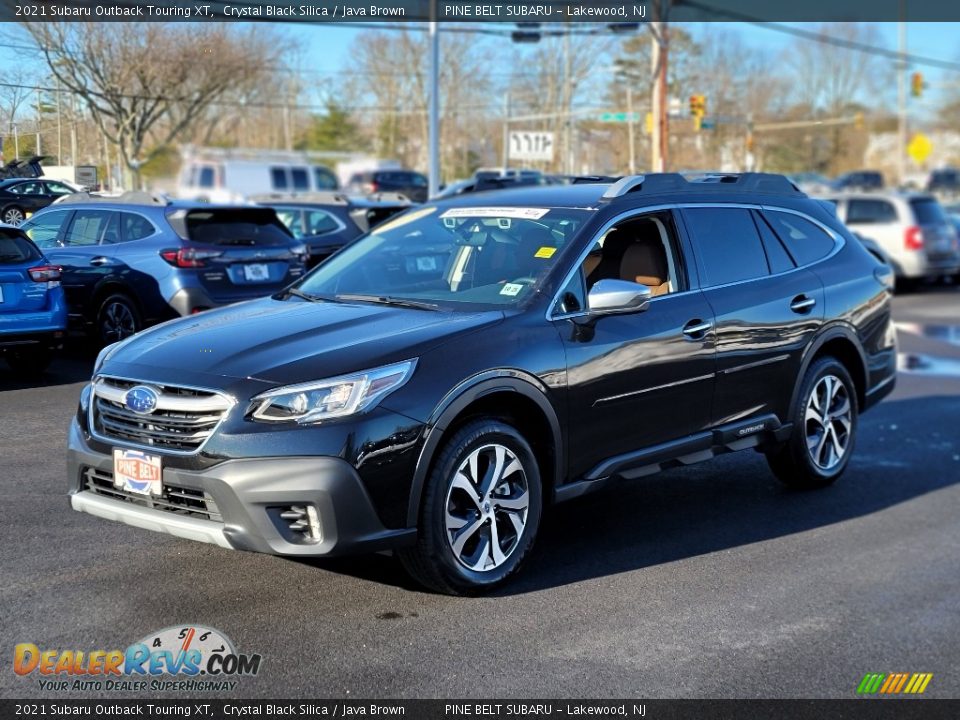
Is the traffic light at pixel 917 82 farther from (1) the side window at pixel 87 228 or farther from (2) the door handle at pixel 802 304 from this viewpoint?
(2) the door handle at pixel 802 304

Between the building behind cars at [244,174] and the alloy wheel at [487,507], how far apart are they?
30810mm

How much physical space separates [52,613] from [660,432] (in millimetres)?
3000

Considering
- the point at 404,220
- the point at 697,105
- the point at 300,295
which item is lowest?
the point at 300,295

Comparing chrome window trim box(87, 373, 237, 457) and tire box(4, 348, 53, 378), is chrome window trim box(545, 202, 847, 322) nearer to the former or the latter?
chrome window trim box(87, 373, 237, 457)

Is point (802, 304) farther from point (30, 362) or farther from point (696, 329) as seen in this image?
point (30, 362)

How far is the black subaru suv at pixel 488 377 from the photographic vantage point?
4.45 metres

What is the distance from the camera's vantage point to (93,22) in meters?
12.4

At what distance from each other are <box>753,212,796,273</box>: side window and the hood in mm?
2271

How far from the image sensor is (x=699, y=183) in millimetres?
6441

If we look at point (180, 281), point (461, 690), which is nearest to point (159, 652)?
point (461, 690)

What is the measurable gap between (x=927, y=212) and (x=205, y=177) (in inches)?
919

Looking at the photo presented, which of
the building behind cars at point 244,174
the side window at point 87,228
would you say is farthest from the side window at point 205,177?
the side window at point 87,228

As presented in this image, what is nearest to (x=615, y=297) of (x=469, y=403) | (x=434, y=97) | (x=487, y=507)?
(x=469, y=403)

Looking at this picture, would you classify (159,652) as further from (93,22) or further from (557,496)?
(93,22)
